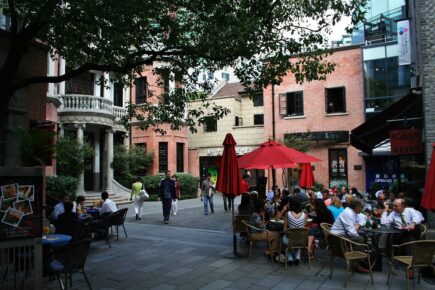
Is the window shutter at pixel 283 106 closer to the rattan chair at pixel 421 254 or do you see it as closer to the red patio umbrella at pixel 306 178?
the red patio umbrella at pixel 306 178

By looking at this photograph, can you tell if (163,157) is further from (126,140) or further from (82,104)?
A: (82,104)

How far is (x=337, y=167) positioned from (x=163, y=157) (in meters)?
12.0

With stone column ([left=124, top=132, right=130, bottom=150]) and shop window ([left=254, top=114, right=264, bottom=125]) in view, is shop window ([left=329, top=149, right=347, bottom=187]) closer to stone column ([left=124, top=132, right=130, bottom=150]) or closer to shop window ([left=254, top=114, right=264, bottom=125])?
shop window ([left=254, top=114, right=264, bottom=125])

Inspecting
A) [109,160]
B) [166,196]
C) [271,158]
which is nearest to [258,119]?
[109,160]

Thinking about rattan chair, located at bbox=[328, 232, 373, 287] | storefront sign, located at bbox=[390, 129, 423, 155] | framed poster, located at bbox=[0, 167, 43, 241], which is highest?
storefront sign, located at bbox=[390, 129, 423, 155]

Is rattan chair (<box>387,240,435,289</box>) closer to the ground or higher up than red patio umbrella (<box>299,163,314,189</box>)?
closer to the ground

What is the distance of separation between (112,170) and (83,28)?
1665cm

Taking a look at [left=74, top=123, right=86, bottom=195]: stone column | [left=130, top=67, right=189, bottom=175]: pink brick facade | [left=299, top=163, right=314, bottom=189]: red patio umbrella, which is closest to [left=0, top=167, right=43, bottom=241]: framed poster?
[left=299, top=163, right=314, bottom=189]: red patio umbrella

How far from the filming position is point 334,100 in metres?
23.5

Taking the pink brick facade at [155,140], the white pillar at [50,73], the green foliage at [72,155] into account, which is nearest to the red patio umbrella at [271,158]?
the green foliage at [72,155]

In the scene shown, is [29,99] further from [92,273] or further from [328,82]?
A: [328,82]

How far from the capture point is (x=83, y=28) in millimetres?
7125

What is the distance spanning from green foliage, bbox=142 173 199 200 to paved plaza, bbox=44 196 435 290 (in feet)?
43.0

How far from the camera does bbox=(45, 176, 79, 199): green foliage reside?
16.7 metres
